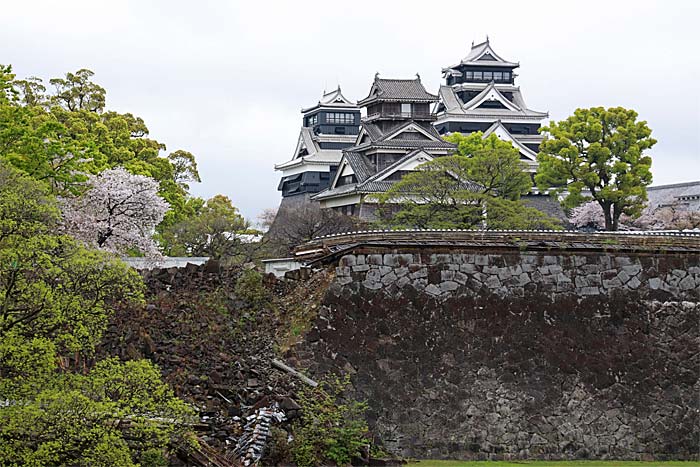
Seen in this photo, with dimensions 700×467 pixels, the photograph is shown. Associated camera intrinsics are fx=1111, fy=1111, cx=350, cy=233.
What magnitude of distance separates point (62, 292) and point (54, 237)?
0.62 meters

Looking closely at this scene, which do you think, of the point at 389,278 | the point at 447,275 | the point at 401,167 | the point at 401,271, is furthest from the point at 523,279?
the point at 401,167

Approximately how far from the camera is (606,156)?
3931cm

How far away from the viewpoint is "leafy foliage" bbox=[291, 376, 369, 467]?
15.0m

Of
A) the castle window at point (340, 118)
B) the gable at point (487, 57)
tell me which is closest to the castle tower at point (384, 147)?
the castle window at point (340, 118)

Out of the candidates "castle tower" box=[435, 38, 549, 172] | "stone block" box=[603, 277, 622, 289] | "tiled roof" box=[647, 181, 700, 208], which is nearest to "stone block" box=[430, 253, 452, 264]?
"stone block" box=[603, 277, 622, 289]

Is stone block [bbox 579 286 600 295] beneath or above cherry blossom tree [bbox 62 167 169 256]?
beneath

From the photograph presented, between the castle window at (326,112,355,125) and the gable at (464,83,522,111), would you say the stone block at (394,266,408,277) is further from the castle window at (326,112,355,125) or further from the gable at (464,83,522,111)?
the castle window at (326,112,355,125)

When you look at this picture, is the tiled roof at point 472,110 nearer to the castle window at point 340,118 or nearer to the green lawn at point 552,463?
the castle window at point 340,118

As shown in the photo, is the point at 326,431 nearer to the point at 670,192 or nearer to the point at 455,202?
the point at 455,202

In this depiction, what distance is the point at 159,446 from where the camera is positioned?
12922 millimetres

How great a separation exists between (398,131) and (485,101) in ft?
74.9

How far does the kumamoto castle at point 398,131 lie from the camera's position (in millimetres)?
46125

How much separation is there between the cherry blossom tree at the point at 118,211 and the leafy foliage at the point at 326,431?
11.4m

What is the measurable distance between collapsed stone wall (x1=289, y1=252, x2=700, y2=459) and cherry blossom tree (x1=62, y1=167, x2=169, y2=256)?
34.9ft
